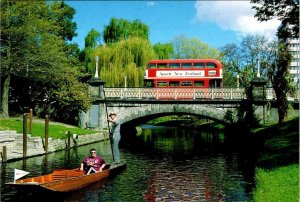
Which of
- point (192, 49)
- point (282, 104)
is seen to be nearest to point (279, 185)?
point (282, 104)

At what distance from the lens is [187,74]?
3934 cm

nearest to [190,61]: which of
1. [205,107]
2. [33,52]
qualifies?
[205,107]

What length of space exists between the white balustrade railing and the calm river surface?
7498 millimetres

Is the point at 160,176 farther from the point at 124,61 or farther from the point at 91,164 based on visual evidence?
the point at 124,61

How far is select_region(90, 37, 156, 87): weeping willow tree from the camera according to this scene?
161 feet

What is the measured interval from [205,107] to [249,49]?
25.3 m

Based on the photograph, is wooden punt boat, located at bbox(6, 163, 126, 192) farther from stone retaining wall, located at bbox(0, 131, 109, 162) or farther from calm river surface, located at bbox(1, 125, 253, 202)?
stone retaining wall, located at bbox(0, 131, 109, 162)

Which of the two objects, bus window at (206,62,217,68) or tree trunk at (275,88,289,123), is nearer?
tree trunk at (275,88,289,123)

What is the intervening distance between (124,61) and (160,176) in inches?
1271

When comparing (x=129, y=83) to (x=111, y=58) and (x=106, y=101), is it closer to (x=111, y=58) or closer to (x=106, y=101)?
(x=111, y=58)

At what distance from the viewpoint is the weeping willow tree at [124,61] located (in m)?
49.0

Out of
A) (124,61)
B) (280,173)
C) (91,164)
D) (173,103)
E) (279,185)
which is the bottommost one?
(279,185)

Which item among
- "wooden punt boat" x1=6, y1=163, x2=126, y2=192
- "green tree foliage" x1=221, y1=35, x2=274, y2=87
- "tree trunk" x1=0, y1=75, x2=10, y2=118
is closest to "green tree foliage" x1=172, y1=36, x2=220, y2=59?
"green tree foliage" x1=221, y1=35, x2=274, y2=87

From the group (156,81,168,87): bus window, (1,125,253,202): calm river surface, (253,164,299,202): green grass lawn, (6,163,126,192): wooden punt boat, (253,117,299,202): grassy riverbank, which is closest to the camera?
(253,164,299,202): green grass lawn
